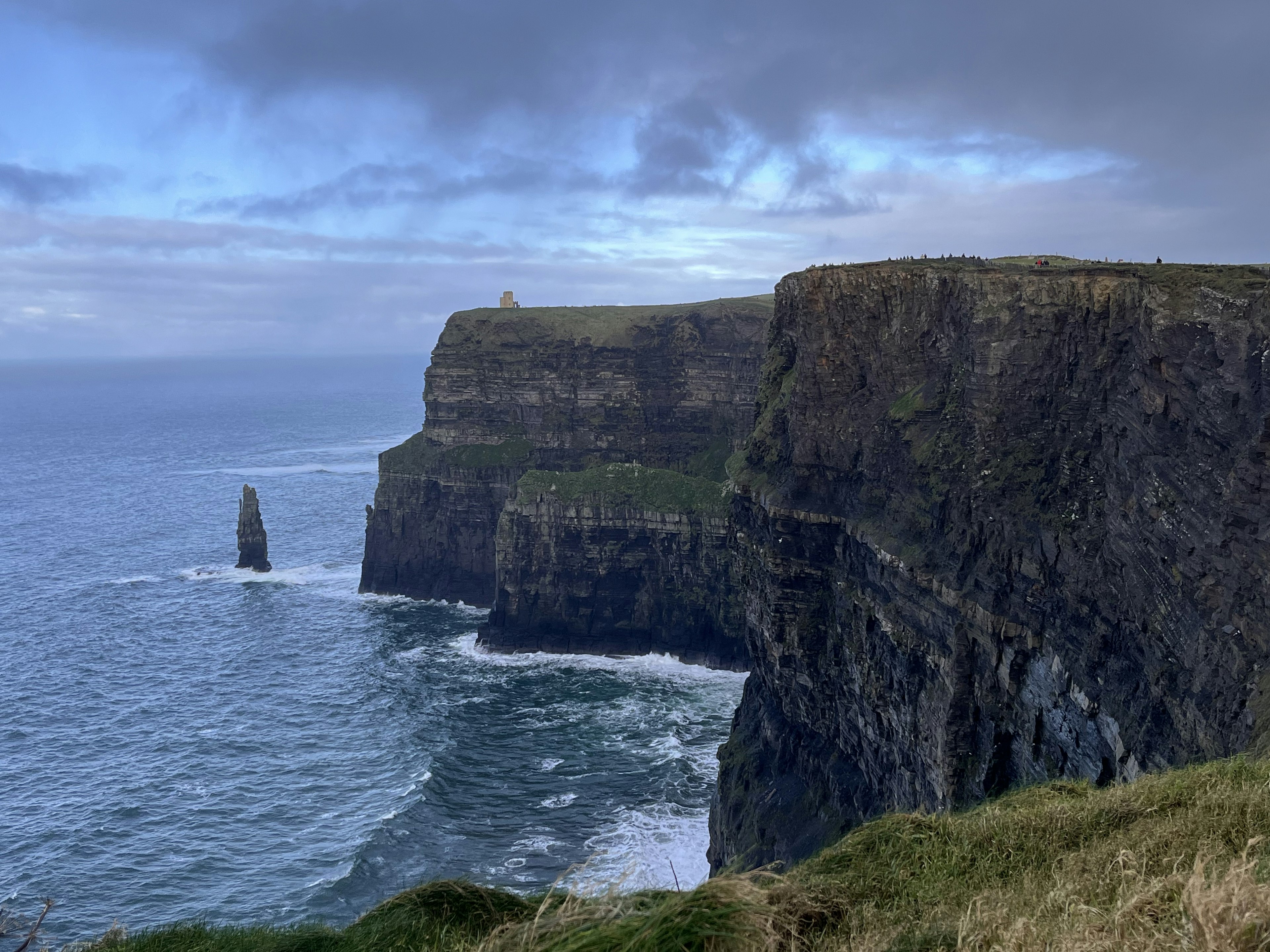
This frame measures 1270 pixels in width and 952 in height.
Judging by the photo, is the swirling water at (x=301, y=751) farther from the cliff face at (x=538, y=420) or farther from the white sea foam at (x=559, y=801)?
the cliff face at (x=538, y=420)

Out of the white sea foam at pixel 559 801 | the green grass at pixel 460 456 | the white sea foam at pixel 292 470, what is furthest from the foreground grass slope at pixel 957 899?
the white sea foam at pixel 292 470

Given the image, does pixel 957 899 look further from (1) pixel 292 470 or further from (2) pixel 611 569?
(1) pixel 292 470

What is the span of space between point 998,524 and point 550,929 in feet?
80.4

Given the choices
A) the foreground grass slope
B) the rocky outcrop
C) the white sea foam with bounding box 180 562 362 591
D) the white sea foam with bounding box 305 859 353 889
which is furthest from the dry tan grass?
the white sea foam with bounding box 180 562 362 591

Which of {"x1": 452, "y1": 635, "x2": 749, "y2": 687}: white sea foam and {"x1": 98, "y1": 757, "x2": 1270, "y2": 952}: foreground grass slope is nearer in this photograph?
{"x1": 98, "y1": 757, "x2": 1270, "y2": 952}: foreground grass slope

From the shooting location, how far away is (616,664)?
8025 centimetres

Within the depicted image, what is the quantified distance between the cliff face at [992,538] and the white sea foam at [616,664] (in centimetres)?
2794

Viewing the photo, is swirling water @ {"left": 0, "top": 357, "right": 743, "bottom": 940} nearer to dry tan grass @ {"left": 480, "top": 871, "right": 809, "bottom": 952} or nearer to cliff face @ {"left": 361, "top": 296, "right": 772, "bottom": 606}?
cliff face @ {"left": 361, "top": 296, "right": 772, "bottom": 606}

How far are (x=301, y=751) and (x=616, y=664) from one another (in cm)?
2640

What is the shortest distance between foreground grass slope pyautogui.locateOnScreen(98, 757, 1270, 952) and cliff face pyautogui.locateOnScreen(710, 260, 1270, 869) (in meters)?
7.63

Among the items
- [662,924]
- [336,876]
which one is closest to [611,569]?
[336,876]

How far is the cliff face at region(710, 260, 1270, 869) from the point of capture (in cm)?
2327

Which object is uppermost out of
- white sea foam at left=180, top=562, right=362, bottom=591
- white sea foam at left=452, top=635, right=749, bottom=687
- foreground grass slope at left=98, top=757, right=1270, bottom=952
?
foreground grass slope at left=98, top=757, right=1270, bottom=952

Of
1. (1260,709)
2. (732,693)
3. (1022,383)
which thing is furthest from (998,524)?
(732,693)
